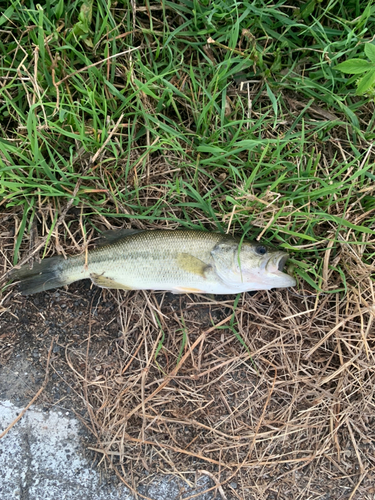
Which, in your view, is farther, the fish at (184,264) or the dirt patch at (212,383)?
the dirt patch at (212,383)

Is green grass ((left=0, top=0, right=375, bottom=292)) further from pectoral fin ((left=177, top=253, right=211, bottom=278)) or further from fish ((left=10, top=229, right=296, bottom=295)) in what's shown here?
pectoral fin ((left=177, top=253, right=211, bottom=278))

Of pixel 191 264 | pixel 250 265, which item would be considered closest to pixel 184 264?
pixel 191 264

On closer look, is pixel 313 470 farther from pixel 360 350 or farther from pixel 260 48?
pixel 260 48

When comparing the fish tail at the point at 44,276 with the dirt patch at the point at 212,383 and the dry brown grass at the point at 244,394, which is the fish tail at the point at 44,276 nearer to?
the dirt patch at the point at 212,383

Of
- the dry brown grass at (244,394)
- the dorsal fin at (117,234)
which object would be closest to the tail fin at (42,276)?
the dorsal fin at (117,234)

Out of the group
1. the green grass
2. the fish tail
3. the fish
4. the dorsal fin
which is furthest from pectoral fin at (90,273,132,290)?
the green grass

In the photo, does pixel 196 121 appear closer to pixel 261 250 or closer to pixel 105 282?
pixel 261 250
